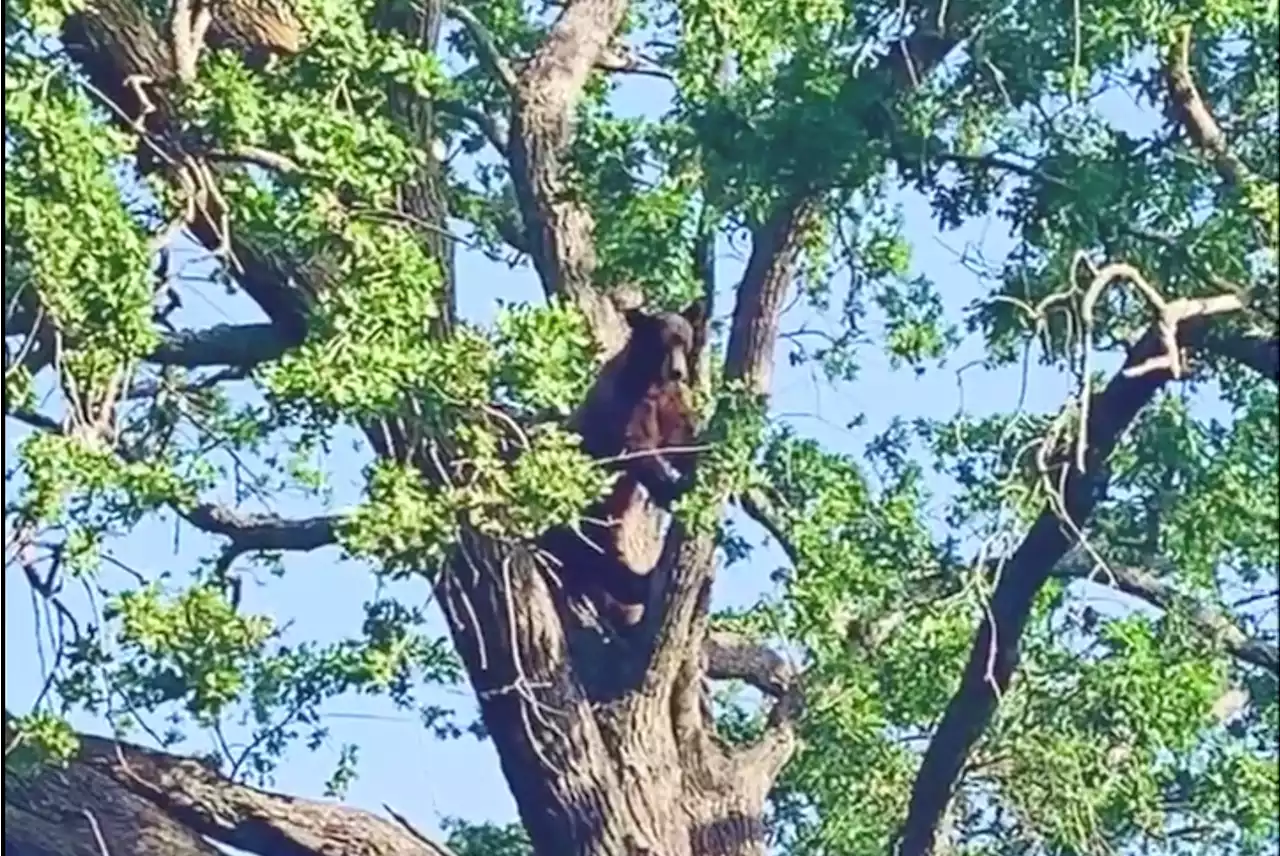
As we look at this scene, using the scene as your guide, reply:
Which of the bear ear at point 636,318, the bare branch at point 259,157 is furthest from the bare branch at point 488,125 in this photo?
the bare branch at point 259,157

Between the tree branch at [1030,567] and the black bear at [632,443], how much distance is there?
45 centimetres

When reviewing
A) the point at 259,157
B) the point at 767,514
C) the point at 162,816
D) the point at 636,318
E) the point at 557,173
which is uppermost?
the point at 557,173

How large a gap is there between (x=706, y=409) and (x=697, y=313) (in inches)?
9.5

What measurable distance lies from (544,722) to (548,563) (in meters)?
0.23

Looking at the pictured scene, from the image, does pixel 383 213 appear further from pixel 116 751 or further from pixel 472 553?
pixel 116 751

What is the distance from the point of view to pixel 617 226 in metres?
3.22

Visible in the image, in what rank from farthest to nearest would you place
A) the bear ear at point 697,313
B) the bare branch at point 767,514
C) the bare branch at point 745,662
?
1. the bare branch at point 745,662
2. the bear ear at point 697,313
3. the bare branch at point 767,514

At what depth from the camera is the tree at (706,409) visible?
294 cm

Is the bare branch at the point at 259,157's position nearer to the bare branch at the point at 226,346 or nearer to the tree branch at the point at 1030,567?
the bare branch at the point at 226,346

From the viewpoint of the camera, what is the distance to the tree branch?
113 inches

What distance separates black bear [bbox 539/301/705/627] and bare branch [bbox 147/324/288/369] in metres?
0.46

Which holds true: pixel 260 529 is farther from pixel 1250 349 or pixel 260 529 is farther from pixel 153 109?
pixel 1250 349

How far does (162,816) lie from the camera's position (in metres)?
3.49

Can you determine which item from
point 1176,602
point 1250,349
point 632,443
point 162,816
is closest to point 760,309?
point 632,443
